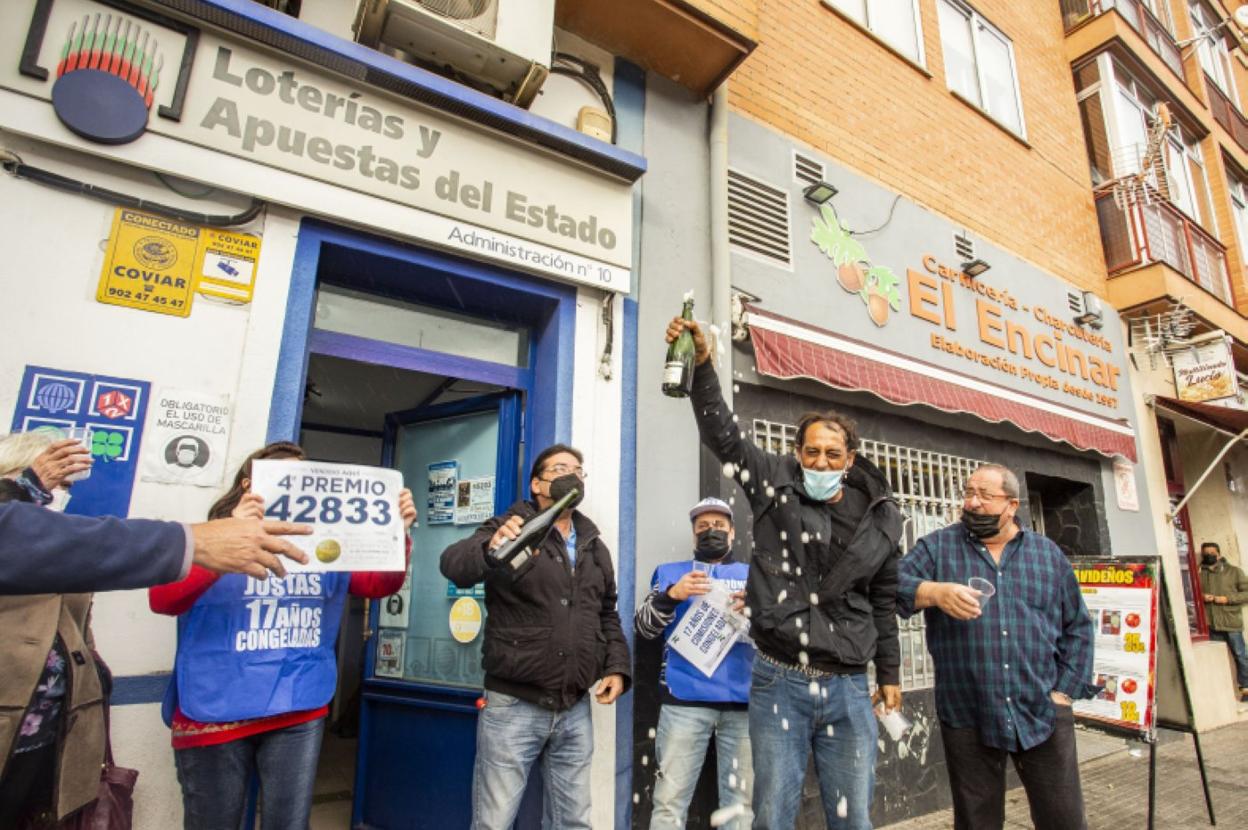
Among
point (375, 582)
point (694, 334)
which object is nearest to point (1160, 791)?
point (694, 334)

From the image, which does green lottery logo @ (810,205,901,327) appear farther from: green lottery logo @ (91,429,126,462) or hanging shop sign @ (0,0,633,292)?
green lottery logo @ (91,429,126,462)

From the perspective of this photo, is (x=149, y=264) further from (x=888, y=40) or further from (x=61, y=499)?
(x=888, y=40)

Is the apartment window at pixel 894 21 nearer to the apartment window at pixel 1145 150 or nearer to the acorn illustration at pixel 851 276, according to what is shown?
the acorn illustration at pixel 851 276

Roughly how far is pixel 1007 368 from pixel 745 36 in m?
4.54

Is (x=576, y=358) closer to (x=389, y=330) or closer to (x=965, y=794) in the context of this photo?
(x=389, y=330)

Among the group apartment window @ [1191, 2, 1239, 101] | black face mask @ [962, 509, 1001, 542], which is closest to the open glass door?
black face mask @ [962, 509, 1001, 542]

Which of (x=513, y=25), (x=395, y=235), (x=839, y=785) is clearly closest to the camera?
(x=839, y=785)

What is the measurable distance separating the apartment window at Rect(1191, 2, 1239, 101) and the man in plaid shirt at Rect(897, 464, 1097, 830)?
15.2 meters

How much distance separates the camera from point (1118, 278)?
8984mm

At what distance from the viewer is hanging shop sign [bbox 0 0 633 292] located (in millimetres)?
2953

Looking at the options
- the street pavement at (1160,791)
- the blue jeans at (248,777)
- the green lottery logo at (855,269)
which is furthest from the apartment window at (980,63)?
the blue jeans at (248,777)

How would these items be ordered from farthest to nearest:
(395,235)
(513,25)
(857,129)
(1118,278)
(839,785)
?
(1118,278)
(857,129)
(513,25)
(395,235)
(839,785)

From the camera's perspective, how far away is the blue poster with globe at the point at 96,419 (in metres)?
2.77

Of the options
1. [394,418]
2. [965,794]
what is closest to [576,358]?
[394,418]
